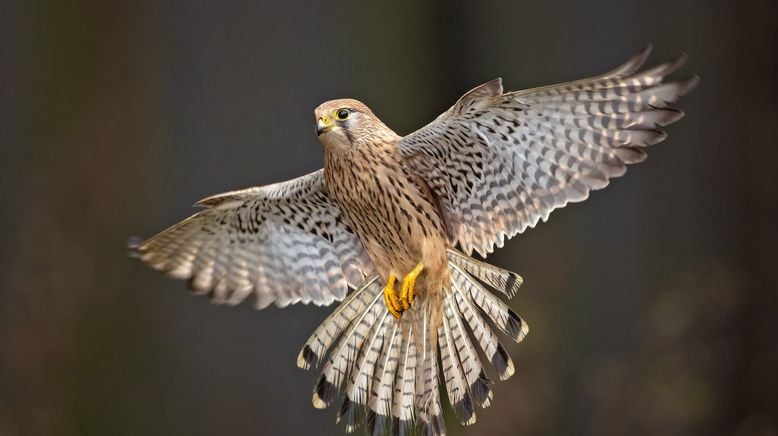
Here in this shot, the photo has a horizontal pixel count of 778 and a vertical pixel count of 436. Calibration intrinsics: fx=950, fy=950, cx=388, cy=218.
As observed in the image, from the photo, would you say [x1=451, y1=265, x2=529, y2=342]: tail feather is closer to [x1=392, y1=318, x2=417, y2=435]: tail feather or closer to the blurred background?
[x1=392, y1=318, x2=417, y2=435]: tail feather

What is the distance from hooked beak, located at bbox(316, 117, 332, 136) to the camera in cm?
191

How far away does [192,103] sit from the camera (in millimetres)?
3191

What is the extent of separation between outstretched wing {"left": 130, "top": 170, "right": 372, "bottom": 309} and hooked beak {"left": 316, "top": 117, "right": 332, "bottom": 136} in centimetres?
31

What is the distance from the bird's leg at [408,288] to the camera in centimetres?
199

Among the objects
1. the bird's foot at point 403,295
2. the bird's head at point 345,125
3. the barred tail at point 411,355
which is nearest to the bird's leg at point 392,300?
the bird's foot at point 403,295

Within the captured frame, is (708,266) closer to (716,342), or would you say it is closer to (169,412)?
(716,342)

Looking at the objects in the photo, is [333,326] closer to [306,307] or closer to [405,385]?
[405,385]

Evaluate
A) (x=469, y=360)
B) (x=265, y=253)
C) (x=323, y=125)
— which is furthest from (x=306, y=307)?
(x=323, y=125)

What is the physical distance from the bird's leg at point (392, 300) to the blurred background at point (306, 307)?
1.09m

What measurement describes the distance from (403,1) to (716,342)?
1569 millimetres

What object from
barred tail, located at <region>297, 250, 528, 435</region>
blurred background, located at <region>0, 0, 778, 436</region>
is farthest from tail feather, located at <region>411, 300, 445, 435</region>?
blurred background, located at <region>0, 0, 778, 436</region>

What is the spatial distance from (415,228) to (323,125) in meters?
0.30

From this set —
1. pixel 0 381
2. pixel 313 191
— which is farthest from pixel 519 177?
pixel 0 381

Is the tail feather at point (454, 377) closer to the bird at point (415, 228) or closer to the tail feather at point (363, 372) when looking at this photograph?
the bird at point (415, 228)
